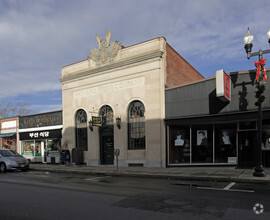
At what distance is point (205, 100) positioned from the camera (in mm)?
14172

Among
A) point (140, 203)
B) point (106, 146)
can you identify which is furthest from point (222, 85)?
point (106, 146)

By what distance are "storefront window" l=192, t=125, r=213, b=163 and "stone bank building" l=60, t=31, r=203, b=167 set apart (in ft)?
6.06

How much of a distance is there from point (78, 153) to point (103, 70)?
629 centimetres

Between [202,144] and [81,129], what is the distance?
9.38m

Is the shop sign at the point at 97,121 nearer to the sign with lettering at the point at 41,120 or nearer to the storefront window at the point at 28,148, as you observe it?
the sign with lettering at the point at 41,120

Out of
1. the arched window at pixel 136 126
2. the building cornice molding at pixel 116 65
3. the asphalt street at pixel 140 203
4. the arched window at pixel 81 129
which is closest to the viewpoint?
the asphalt street at pixel 140 203

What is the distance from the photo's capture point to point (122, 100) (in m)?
17.0

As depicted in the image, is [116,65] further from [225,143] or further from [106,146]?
[225,143]

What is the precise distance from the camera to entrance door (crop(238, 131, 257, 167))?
44.0 feet

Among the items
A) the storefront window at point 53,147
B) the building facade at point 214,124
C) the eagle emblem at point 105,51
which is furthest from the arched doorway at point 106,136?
the storefront window at point 53,147

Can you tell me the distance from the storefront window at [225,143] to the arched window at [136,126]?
4.57 m

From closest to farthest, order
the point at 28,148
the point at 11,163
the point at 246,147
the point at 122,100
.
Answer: the point at 246,147
the point at 11,163
the point at 122,100
the point at 28,148

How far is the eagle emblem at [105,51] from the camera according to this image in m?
17.7

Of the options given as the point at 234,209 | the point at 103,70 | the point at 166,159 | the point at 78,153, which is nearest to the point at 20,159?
the point at 78,153
